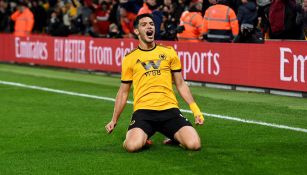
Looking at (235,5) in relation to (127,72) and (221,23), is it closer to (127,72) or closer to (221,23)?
(221,23)

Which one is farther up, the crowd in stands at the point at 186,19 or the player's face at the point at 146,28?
the player's face at the point at 146,28

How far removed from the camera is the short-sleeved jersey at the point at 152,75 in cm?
1095

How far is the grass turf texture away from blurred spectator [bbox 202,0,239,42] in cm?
177

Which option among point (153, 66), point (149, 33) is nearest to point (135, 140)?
point (153, 66)

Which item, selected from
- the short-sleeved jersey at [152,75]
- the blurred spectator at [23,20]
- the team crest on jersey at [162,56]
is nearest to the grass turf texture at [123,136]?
the short-sleeved jersey at [152,75]

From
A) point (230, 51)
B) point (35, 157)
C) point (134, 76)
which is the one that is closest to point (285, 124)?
point (134, 76)

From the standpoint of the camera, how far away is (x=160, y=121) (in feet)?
35.7

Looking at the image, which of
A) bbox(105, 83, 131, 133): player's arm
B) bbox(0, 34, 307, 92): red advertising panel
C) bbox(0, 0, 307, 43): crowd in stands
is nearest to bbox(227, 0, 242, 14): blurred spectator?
bbox(0, 0, 307, 43): crowd in stands

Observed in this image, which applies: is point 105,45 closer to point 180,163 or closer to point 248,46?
point 248,46

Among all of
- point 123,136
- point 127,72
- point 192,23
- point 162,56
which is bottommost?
point 123,136

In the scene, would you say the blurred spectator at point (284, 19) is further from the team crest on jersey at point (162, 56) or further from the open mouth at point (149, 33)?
the open mouth at point (149, 33)

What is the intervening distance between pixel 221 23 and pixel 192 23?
1.68 meters

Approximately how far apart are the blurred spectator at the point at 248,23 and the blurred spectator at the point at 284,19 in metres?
0.40

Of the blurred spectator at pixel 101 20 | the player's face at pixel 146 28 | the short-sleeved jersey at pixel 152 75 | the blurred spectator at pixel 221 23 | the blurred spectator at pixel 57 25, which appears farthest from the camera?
the blurred spectator at pixel 57 25
